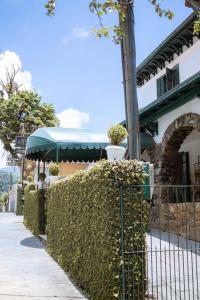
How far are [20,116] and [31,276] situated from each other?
32.6 metres

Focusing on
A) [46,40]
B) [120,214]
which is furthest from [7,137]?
[120,214]

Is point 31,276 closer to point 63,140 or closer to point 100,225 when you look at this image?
point 100,225

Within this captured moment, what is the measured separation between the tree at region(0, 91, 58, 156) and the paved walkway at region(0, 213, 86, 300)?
2679 cm

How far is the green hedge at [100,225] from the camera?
5168 mm

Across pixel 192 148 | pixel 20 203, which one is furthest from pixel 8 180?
pixel 192 148

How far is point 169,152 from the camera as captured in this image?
1494 cm

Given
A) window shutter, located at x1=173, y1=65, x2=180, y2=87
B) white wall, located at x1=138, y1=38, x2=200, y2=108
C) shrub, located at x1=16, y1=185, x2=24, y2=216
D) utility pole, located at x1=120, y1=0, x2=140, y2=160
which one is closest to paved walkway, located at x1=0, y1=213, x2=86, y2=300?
utility pole, located at x1=120, y1=0, x2=140, y2=160

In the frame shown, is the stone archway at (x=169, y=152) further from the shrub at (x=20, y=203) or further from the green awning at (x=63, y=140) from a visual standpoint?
the shrub at (x=20, y=203)

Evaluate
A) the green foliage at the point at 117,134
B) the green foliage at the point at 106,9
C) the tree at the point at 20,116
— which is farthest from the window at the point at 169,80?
the tree at the point at 20,116

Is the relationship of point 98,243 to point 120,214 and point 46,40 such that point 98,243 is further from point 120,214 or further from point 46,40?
point 46,40

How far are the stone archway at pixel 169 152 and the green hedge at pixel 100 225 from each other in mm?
7678

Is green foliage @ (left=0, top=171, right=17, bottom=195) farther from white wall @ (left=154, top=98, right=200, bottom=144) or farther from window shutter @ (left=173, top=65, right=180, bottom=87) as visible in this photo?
white wall @ (left=154, top=98, right=200, bottom=144)

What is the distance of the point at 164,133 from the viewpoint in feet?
49.1

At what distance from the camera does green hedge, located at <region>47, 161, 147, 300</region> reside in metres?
5.17
